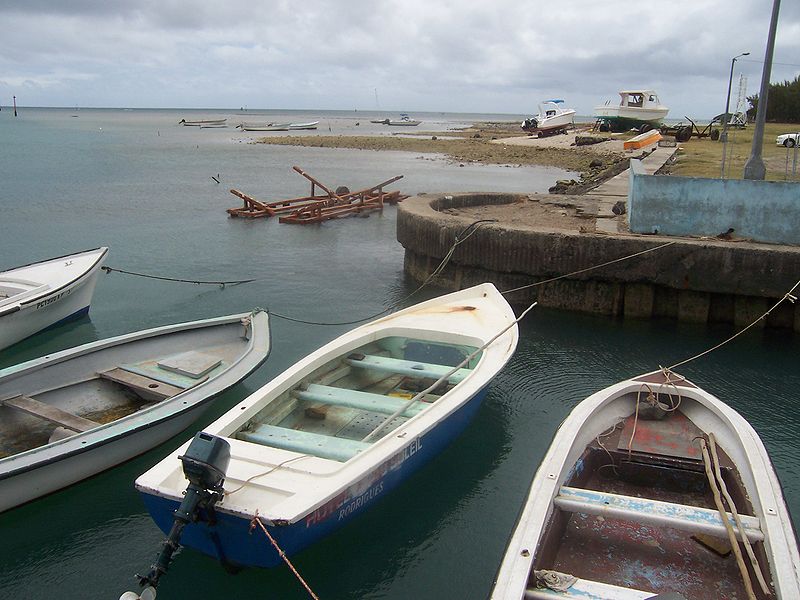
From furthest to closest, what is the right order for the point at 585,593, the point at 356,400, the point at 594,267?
the point at 594,267 < the point at 356,400 < the point at 585,593

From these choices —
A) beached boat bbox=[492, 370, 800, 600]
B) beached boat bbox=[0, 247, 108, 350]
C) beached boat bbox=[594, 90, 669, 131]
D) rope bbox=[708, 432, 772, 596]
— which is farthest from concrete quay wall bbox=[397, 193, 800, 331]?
beached boat bbox=[594, 90, 669, 131]

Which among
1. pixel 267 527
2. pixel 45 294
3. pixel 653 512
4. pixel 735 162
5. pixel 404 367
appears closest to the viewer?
pixel 267 527

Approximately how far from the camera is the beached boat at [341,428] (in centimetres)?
482

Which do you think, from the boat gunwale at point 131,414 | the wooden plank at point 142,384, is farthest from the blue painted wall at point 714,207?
the wooden plank at point 142,384

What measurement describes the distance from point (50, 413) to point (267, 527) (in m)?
3.64

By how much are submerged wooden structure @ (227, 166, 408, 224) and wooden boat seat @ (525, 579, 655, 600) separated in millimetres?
18743

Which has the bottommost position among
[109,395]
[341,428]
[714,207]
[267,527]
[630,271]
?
[109,395]

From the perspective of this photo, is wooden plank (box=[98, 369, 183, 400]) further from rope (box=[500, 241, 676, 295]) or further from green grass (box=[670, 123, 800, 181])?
green grass (box=[670, 123, 800, 181])

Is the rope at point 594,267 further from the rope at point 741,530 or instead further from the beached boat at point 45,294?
the beached boat at point 45,294

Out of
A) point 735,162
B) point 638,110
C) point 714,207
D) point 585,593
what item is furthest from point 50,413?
point 638,110

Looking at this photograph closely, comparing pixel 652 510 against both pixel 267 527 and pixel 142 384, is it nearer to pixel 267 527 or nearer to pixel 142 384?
pixel 267 527

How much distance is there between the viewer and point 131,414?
7.39 m

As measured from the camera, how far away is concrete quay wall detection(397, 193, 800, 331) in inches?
432

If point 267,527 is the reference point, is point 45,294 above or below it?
above
